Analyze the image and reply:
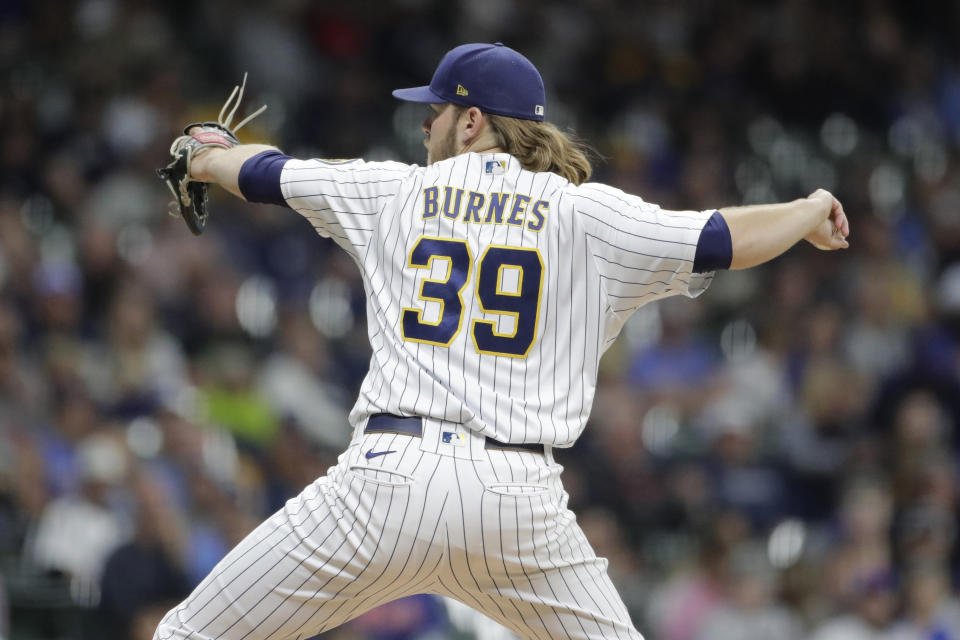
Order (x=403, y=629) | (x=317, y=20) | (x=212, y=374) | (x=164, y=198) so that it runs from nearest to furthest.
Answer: (x=403, y=629) → (x=212, y=374) → (x=164, y=198) → (x=317, y=20)

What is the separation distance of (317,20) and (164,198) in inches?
90.9

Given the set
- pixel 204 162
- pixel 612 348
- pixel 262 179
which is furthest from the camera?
pixel 612 348

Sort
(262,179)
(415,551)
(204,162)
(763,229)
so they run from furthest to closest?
(204,162) → (262,179) → (763,229) → (415,551)

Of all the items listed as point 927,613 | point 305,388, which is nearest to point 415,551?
point 927,613

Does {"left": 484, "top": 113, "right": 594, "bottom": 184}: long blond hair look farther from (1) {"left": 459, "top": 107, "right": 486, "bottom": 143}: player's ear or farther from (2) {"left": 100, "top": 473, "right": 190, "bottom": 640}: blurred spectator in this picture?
(2) {"left": 100, "top": 473, "right": 190, "bottom": 640}: blurred spectator

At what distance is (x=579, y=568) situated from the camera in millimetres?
3115

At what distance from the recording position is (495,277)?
307 cm

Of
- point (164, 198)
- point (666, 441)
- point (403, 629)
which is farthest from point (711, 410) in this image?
point (164, 198)

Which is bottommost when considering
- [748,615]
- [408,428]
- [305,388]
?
[748,615]

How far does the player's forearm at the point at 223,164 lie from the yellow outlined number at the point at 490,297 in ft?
1.94

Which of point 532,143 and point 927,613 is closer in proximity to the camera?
point 532,143

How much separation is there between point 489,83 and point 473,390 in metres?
0.78

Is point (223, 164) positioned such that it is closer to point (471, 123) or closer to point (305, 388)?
point (471, 123)

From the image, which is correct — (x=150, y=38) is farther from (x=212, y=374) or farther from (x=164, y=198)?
(x=212, y=374)
